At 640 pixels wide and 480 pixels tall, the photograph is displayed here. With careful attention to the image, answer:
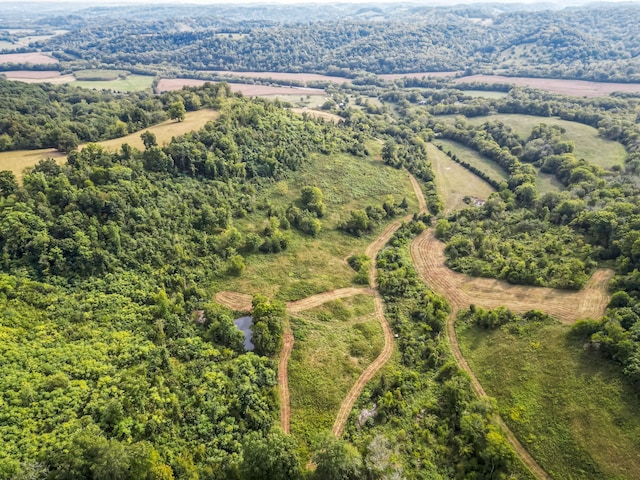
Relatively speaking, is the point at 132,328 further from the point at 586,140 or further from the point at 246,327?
the point at 586,140

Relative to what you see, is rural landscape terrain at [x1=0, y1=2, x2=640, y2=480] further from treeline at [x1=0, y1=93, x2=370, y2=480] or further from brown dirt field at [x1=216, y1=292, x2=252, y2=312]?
brown dirt field at [x1=216, y1=292, x2=252, y2=312]

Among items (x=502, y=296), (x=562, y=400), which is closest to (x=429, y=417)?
(x=562, y=400)

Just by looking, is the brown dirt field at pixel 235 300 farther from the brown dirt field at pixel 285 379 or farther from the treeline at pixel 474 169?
the treeline at pixel 474 169

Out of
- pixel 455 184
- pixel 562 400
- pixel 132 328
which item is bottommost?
pixel 455 184

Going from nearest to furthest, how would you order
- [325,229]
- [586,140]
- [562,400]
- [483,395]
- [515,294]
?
[562,400] → [483,395] → [515,294] → [325,229] → [586,140]

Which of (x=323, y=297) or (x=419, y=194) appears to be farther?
(x=419, y=194)

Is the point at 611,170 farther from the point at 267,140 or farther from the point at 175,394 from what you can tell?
the point at 175,394

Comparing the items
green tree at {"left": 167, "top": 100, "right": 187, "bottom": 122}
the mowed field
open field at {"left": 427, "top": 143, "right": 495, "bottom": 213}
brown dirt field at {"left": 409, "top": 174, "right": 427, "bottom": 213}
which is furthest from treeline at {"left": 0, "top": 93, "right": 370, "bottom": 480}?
open field at {"left": 427, "top": 143, "right": 495, "bottom": 213}

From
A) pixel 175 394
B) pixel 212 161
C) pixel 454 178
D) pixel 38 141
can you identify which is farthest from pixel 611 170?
pixel 38 141
